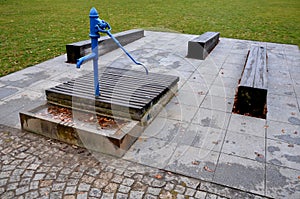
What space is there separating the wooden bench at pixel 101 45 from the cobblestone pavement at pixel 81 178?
392 centimetres

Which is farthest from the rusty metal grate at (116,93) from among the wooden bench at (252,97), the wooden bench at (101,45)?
the wooden bench at (101,45)

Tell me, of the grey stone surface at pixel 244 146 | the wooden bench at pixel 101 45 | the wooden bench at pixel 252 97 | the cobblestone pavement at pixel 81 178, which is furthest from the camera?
the wooden bench at pixel 101 45

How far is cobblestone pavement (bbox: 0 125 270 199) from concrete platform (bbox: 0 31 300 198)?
0.43 ft

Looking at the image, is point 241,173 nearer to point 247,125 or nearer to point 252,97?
point 247,125

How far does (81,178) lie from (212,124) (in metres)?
2.24

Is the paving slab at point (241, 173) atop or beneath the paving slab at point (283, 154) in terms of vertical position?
beneath

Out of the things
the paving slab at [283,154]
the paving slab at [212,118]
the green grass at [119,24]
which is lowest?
the paving slab at [283,154]

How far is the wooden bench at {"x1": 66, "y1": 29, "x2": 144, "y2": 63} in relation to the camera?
741 centimetres

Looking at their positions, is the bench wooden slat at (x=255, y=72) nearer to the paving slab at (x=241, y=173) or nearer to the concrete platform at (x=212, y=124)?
the concrete platform at (x=212, y=124)

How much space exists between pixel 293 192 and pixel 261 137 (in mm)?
1164

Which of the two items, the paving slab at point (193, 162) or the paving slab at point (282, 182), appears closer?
the paving slab at point (282, 182)

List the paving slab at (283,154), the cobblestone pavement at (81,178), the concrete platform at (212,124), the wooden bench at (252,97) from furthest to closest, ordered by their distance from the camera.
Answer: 1. the wooden bench at (252,97)
2. the paving slab at (283,154)
3. the concrete platform at (212,124)
4. the cobblestone pavement at (81,178)

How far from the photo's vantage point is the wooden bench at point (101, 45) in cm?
741

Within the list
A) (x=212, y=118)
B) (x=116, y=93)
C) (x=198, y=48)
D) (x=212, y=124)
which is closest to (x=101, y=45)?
(x=198, y=48)
